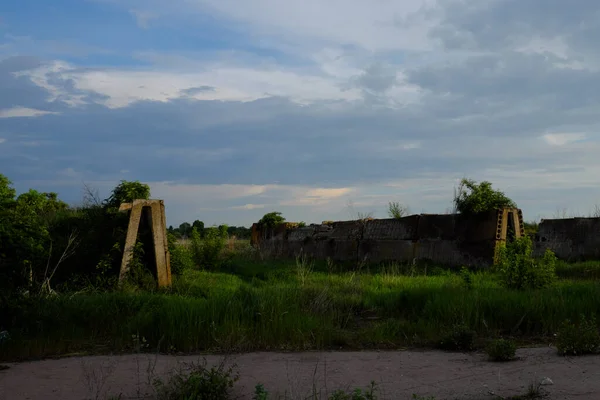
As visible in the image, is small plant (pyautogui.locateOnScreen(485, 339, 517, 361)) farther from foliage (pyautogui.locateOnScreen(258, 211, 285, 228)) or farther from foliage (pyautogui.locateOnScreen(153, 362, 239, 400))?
foliage (pyautogui.locateOnScreen(258, 211, 285, 228))

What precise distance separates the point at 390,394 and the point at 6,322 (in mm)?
5867

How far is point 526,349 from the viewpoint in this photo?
784cm

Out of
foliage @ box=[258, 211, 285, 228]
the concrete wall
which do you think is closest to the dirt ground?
the concrete wall

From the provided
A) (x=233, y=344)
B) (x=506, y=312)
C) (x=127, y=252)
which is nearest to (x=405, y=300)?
(x=506, y=312)

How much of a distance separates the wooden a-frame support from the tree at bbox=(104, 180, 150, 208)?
0.88 meters

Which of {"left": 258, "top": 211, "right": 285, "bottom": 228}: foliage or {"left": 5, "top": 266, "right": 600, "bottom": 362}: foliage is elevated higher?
{"left": 258, "top": 211, "right": 285, "bottom": 228}: foliage

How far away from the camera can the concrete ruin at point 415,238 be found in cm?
1505

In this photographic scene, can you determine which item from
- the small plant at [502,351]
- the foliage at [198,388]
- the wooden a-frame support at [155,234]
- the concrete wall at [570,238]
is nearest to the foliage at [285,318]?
the small plant at [502,351]

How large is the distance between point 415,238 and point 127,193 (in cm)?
768

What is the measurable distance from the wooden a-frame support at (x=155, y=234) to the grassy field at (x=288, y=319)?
1.52 metres

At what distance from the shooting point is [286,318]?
870cm

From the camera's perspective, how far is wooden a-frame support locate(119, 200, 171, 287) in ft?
40.0

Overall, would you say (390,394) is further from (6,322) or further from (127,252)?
(127,252)

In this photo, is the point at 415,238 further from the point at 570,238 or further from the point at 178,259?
the point at 178,259
